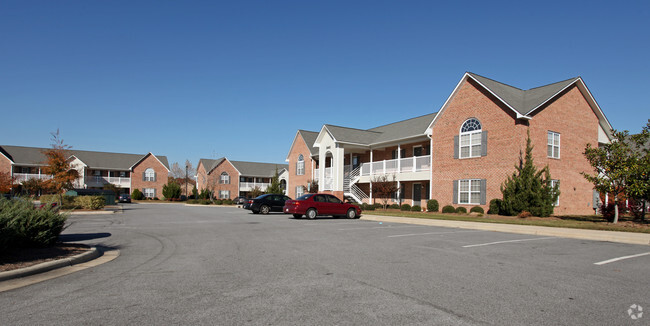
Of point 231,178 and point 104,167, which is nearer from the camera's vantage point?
point 104,167

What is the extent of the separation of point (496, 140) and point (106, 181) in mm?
59718

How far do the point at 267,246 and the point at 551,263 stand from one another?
21.7 ft

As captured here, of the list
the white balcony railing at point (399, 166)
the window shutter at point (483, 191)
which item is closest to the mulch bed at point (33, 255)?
the window shutter at point (483, 191)

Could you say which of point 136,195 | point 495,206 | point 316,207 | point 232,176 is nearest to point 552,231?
point 495,206

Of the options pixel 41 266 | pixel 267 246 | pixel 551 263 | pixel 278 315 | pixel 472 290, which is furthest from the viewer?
pixel 267 246

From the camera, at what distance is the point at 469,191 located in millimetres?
25391

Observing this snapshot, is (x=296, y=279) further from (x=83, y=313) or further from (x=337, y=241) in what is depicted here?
(x=337, y=241)

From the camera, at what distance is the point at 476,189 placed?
82.2 ft

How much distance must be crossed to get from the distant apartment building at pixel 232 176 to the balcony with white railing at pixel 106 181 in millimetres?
11792

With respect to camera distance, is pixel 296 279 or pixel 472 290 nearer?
pixel 472 290

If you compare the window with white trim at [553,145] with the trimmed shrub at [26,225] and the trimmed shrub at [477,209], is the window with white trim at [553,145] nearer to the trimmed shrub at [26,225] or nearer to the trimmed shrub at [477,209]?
the trimmed shrub at [477,209]

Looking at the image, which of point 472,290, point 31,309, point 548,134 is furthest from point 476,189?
point 31,309

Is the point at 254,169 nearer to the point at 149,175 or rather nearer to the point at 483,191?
the point at 149,175

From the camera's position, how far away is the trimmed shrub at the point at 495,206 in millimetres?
23078
